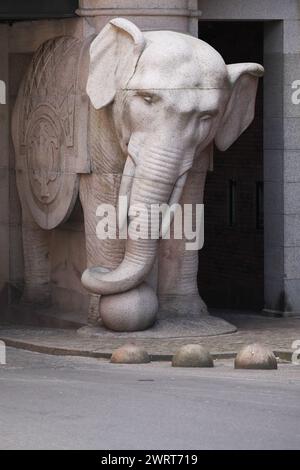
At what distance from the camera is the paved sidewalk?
18.3 m

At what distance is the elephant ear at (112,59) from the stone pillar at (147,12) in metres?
0.48

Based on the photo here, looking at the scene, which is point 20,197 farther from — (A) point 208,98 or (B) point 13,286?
(A) point 208,98

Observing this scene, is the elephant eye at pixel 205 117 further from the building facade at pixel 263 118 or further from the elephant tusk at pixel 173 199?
the building facade at pixel 263 118

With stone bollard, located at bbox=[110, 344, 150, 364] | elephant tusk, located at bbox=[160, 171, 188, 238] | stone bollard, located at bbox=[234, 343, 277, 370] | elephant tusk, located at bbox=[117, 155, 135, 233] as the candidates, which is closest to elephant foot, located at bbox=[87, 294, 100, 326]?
elephant tusk, located at bbox=[117, 155, 135, 233]

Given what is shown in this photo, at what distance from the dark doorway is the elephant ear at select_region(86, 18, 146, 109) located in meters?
4.90

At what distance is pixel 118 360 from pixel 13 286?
5139 millimetres

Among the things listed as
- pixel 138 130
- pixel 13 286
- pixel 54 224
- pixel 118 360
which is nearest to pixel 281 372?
pixel 118 360

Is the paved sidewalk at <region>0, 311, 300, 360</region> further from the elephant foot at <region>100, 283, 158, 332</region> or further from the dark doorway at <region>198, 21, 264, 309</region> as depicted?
the dark doorway at <region>198, 21, 264, 309</region>

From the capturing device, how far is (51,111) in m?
20.8

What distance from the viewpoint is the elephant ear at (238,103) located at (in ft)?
64.0

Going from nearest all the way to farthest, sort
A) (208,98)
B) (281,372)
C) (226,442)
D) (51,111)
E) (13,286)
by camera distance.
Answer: (226,442)
(281,372)
(208,98)
(51,111)
(13,286)

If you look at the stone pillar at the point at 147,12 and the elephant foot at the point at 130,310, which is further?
the stone pillar at the point at 147,12

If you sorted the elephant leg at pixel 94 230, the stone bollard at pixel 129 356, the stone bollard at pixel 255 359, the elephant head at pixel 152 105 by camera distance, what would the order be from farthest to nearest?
1. the elephant leg at pixel 94 230
2. the elephant head at pixel 152 105
3. the stone bollard at pixel 129 356
4. the stone bollard at pixel 255 359

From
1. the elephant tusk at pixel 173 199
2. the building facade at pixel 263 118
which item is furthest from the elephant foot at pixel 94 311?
the elephant tusk at pixel 173 199
